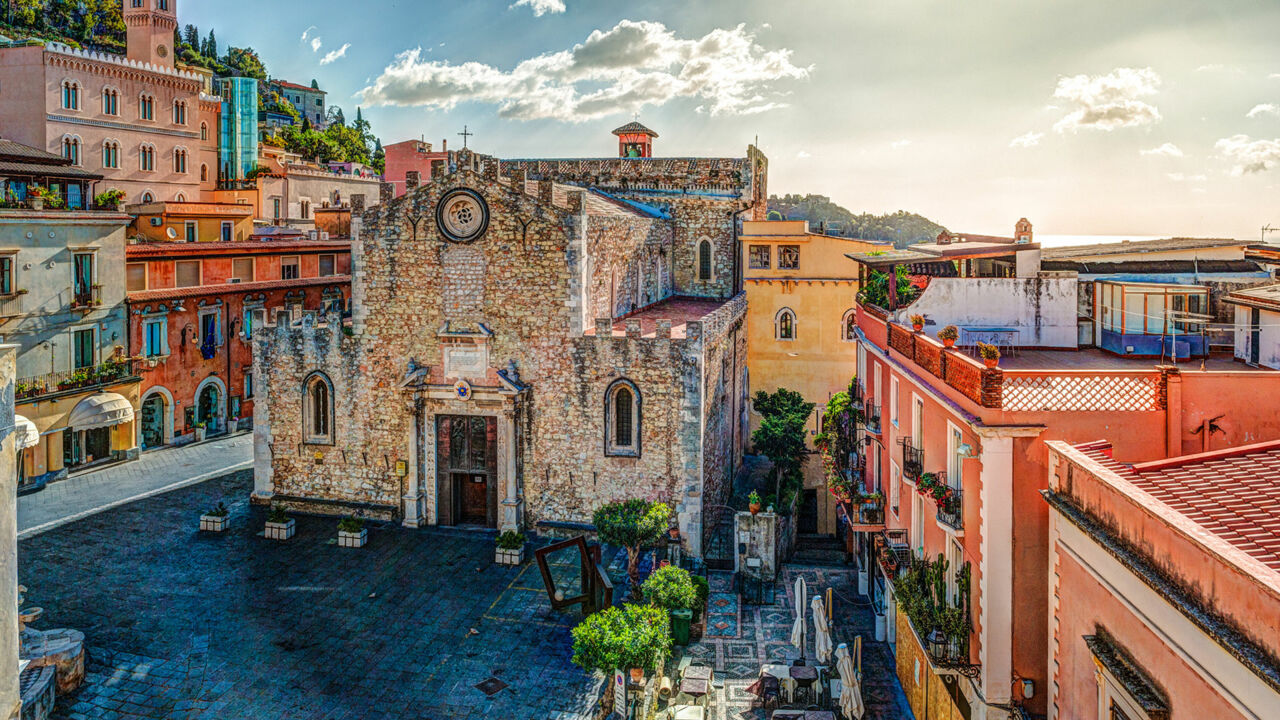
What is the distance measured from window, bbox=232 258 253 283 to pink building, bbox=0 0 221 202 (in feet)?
55.1

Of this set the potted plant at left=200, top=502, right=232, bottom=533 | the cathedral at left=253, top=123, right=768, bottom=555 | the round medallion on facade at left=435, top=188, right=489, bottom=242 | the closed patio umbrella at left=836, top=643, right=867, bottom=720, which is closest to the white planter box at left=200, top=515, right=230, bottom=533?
the potted plant at left=200, top=502, right=232, bottom=533

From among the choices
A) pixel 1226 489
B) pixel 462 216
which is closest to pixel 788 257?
pixel 462 216

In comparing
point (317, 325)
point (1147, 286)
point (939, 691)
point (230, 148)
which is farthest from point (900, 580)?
point (230, 148)

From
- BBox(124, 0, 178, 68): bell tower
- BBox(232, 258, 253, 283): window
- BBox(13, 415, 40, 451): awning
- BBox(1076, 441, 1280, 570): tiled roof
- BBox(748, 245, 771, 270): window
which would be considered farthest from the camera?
BBox(124, 0, 178, 68): bell tower

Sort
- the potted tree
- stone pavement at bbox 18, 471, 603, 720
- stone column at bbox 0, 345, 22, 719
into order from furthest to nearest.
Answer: the potted tree
stone pavement at bbox 18, 471, 603, 720
stone column at bbox 0, 345, 22, 719

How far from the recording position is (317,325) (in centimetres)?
2794

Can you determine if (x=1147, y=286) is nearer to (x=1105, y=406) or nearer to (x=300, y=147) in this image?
(x=1105, y=406)

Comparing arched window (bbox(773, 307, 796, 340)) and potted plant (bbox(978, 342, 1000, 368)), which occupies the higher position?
arched window (bbox(773, 307, 796, 340))

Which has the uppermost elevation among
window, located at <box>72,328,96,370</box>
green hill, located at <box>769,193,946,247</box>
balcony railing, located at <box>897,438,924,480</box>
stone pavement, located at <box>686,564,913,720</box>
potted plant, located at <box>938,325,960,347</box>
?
green hill, located at <box>769,193,946,247</box>

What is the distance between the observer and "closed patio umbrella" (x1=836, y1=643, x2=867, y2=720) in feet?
55.0

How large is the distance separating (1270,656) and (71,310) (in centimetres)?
3669

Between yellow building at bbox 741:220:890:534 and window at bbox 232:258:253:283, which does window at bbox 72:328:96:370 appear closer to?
window at bbox 232:258:253:283

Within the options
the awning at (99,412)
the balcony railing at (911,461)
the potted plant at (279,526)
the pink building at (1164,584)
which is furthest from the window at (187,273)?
the pink building at (1164,584)

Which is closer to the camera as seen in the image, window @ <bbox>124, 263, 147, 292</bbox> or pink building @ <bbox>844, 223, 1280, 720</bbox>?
pink building @ <bbox>844, 223, 1280, 720</bbox>
